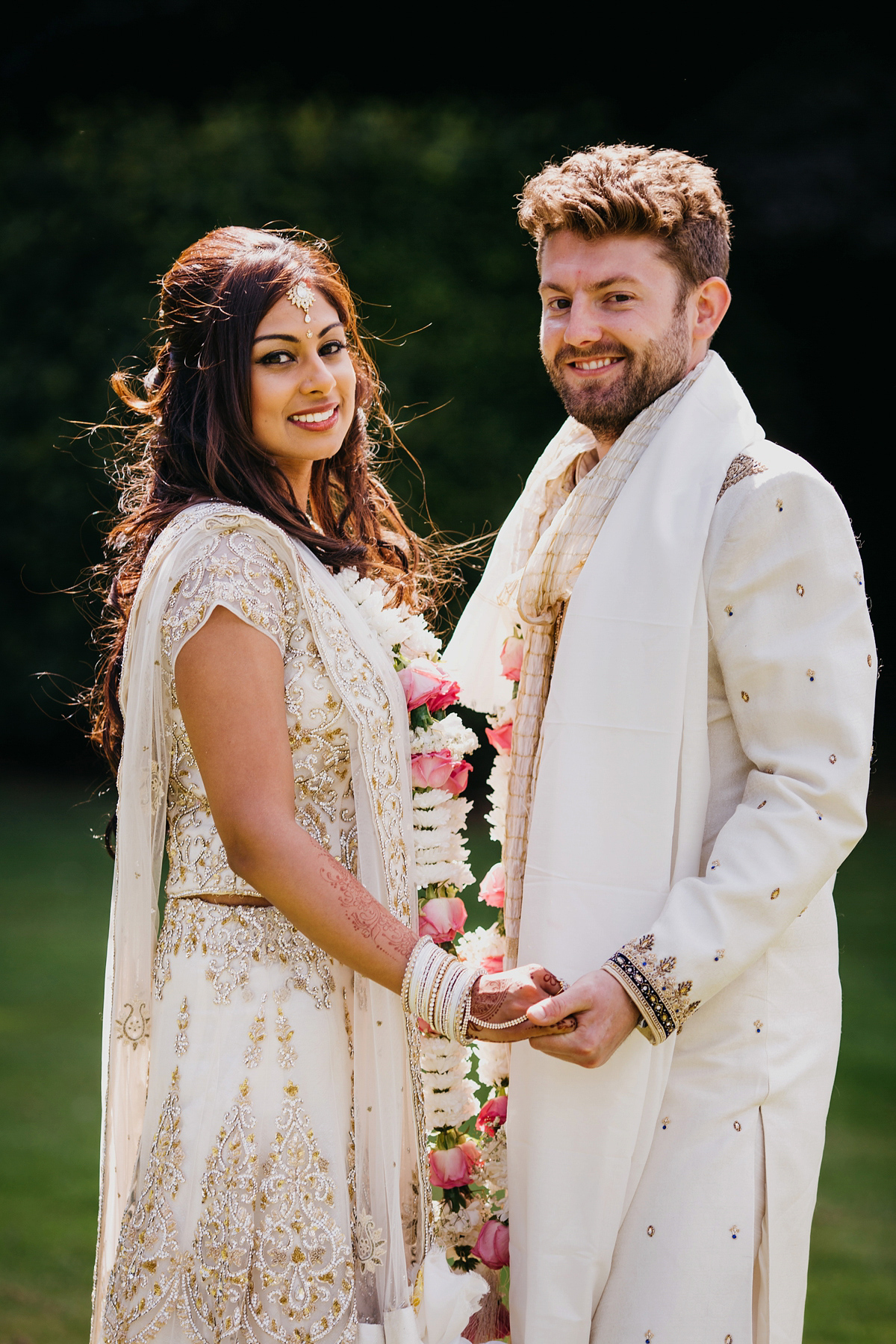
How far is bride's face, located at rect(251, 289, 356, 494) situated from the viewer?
1.99 metres

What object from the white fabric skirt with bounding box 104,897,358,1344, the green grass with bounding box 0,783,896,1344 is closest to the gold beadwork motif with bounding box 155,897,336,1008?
the white fabric skirt with bounding box 104,897,358,1344

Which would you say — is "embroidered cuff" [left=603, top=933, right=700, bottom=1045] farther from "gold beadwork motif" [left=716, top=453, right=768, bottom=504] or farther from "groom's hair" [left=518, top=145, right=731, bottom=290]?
"groom's hair" [left=518, top=145, right=731, bottom=290]

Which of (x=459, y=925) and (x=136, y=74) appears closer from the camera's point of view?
(x=459, y=925)

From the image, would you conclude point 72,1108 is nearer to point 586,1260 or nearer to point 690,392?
point 586,1260

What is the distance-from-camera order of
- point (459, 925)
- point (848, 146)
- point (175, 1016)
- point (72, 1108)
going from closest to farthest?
point (175, 1016)
point (459, 925)
point (72, 1108)
point (848, 146)

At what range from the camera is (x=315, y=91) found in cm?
1021

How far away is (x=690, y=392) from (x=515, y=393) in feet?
27.8

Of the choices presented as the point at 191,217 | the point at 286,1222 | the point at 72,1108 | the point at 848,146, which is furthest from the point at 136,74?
the point at 286,1222

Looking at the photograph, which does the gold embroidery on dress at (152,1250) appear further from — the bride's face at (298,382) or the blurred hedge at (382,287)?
the blurred hedge at (382,287)

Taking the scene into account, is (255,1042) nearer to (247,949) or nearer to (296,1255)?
(247,949)

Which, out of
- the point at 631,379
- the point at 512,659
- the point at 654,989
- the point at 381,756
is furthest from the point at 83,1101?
the point at 631,379

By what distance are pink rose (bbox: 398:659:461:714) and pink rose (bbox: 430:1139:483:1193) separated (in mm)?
730

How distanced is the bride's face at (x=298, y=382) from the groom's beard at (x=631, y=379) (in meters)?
0.38

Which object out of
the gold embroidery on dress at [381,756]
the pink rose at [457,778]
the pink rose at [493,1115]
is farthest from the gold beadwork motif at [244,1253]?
the pink rose at [457,778]
